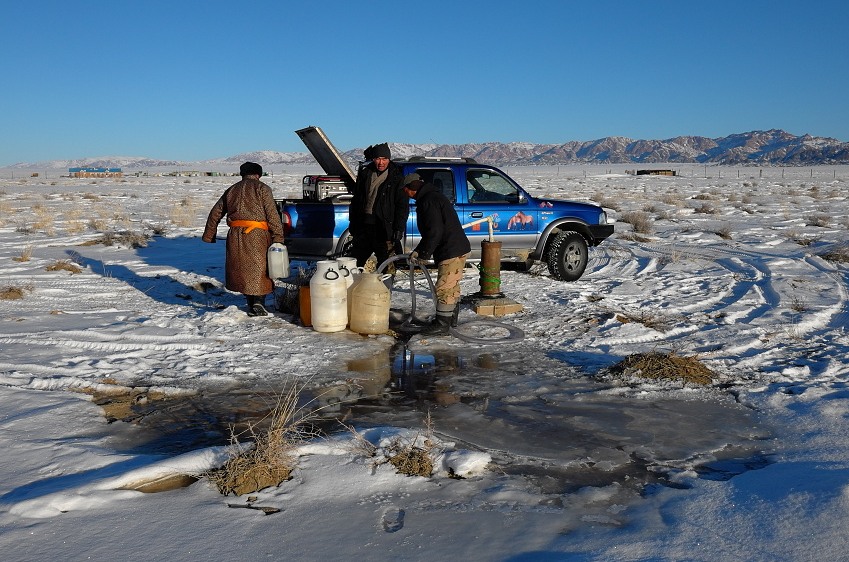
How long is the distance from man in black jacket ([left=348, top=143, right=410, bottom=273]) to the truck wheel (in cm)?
304

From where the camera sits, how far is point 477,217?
11.2 m

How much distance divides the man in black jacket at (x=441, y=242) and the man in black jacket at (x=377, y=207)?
0.88 meters

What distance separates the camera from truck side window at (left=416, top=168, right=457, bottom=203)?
11133 mm

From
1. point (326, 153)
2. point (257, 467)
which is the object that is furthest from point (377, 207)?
point (257, 467)

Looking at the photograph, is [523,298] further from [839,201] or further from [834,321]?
[839,201]

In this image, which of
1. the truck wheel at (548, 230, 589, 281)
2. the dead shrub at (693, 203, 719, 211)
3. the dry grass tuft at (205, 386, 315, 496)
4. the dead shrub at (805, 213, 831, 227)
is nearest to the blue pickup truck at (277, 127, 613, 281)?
the truck wheel at (548, 230, 589, 281)

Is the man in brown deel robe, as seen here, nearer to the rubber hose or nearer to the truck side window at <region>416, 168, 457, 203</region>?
the rubber hose

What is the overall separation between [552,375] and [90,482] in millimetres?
4104

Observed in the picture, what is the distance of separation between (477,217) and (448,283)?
2998 millimetres

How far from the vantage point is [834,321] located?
29.4ft

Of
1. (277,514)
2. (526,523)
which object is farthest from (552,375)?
(277,514)

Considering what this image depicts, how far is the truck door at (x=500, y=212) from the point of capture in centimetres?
1126

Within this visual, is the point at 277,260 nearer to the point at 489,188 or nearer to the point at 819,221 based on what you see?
the point at 489,188

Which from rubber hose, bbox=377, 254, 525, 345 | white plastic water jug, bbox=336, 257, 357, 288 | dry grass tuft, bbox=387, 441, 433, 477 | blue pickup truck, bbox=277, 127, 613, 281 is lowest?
dry grass tuft, bbox=387, 441, 433, 477
